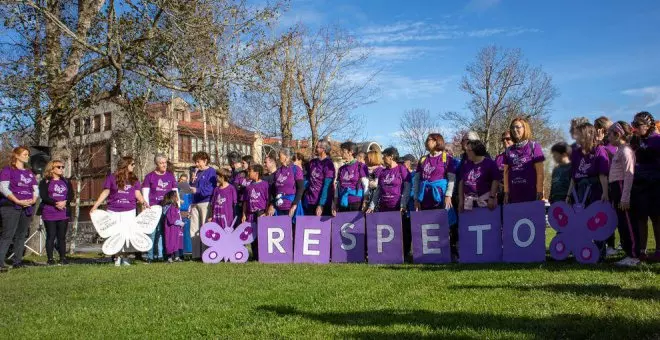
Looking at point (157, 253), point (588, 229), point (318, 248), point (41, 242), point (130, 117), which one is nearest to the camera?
point (588, 229)

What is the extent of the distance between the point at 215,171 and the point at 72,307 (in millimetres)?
6587

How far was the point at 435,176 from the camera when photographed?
31.5 feet

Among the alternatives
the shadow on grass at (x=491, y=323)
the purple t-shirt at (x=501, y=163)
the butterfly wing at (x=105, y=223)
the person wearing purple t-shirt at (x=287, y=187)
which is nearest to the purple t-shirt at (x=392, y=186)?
the purple t-shirt at (x=501, y=163)

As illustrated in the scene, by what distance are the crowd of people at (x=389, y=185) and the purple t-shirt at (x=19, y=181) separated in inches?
0.8

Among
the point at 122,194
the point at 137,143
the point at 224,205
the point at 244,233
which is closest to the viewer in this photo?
the point at 244,233

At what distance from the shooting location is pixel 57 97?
14.6m

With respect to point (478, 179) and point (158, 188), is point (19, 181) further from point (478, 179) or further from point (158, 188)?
point (478, 179)

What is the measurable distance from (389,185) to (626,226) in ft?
13.1

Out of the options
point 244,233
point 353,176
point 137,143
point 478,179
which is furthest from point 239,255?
point 137,143

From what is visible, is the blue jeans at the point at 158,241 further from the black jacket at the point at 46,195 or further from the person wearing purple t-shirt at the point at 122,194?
the black jacket at the point at 46,195

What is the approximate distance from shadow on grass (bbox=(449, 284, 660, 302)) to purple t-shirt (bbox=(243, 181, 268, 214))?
240 inches

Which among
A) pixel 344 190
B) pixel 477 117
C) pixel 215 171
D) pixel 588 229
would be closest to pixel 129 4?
pixel 215 171

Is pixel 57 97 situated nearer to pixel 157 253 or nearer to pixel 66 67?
pixel 66 67

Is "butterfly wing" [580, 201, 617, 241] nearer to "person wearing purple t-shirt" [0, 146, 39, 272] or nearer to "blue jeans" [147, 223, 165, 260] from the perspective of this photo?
"blue jeans" [147, 223, 165, 260]
